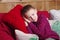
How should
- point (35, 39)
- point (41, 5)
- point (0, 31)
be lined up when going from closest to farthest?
point (35, 39) → point (0, 31) → point (41, 5)

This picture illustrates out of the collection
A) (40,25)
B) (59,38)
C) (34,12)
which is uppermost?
(34,12)

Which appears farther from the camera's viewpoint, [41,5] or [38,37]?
[41,5]

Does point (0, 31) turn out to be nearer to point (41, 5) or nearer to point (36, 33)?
point (36, 33)

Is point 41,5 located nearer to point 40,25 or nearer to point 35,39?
point 40,25

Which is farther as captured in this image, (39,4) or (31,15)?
(39,4)

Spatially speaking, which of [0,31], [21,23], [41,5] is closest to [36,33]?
[21,23]

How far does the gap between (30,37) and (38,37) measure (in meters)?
0.11

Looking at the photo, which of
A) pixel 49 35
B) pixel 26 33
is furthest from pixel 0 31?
pixel 49 35

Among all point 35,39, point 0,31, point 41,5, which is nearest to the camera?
point 35,39

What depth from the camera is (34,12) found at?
6.09 ft

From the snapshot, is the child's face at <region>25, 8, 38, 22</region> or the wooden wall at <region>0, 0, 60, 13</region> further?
Answer: the wooden wall at <region>0, 0, 60, 13</region>

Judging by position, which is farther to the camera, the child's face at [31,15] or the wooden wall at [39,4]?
the wooden wall at [39,4]

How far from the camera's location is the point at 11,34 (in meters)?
1.81

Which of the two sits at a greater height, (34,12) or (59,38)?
(34,12)
